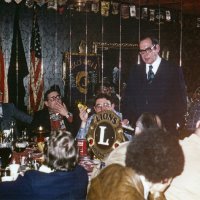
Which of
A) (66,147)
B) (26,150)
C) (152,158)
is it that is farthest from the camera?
(26,150)

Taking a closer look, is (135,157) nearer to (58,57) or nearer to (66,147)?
(66,147)

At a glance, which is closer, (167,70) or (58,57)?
(167,70)

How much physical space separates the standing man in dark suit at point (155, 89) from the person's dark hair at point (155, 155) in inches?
84.4

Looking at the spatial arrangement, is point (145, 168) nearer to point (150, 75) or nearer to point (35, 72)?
point (150, 75)

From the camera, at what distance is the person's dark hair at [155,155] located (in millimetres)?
1685

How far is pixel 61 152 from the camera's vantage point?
218 cm

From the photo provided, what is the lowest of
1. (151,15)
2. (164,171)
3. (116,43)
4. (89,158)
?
(89,158)

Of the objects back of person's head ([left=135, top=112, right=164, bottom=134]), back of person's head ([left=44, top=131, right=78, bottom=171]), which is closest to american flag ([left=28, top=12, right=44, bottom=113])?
back of person's head ([left=135, top=112, right=164, bottom=134])

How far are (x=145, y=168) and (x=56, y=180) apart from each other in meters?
0.53

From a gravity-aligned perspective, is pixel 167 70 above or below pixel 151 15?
below

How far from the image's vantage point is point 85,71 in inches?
295

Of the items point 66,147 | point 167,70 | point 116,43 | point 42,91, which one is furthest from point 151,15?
point 66,147

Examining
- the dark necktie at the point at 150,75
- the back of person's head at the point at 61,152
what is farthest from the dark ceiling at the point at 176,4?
the back of person's head at the point at 61,152

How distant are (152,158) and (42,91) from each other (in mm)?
5457
